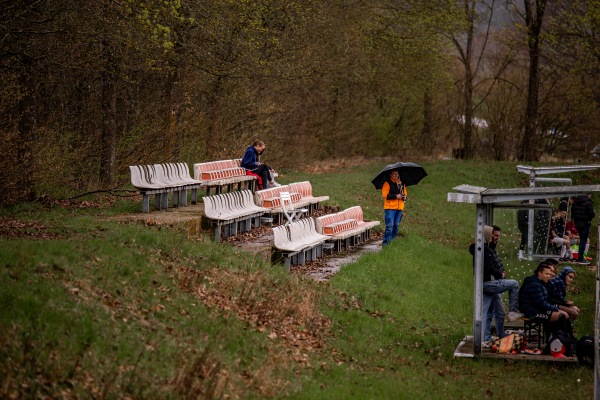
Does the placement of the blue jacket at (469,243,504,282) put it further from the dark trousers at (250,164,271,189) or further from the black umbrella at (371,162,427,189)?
the dark trousers at (250,164,271,189)

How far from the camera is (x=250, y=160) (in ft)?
74.8

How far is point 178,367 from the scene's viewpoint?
370 inches

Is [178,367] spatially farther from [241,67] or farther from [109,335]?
[241,67]

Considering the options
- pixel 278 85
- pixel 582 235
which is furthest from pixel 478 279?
pixel 278 85

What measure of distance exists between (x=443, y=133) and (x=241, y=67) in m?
24.3

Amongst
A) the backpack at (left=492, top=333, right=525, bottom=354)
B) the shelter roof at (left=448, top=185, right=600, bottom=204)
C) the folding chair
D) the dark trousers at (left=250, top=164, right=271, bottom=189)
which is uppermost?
the shelter roof at (left=448, top=185, right=600, bottom=204)

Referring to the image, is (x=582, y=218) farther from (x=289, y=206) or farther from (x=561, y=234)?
(x=289, y=206)

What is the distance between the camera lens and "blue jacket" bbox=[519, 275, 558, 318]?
43.5 ft

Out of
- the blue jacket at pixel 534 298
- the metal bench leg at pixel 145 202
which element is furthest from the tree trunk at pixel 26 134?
the blue jacket at pixel 534 298

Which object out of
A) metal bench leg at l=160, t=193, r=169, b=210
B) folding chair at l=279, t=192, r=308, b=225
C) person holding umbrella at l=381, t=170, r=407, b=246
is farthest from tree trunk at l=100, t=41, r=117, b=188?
person holding umbrella at l=381, t=170, r=407, b=246

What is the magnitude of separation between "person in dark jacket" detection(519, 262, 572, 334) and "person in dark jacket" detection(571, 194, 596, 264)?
388 inches

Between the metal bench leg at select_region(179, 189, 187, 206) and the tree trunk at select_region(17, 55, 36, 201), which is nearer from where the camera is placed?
the tree trunk at select_region(17, 55, 36, 201)

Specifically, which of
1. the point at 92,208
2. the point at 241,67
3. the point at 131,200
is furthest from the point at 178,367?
the point at 241,67

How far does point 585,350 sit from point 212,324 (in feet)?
17.2
